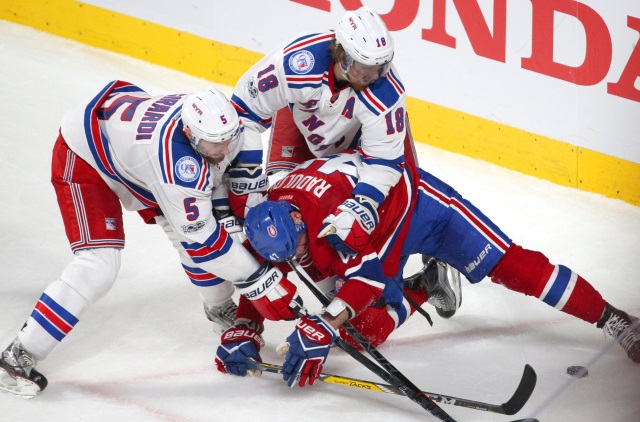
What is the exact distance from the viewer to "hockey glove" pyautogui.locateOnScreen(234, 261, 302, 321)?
13.4 ft

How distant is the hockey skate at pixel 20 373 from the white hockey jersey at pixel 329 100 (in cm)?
120

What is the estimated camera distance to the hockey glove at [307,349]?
4.04 meters

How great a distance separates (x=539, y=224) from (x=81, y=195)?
247 centimetres

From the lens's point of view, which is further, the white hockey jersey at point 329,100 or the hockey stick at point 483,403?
the white hockey jersey at point 329,100

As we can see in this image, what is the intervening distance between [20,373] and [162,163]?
94 cm

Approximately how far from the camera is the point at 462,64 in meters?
6.06

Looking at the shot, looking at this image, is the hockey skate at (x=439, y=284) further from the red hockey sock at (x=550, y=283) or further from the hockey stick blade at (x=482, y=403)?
the hockey stick blade at (x=482, y=403)

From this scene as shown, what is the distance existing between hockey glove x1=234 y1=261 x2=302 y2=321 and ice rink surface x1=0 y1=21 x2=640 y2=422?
33 centimetres

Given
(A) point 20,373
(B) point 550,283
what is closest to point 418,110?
(B) point 550,283

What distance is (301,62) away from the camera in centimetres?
429

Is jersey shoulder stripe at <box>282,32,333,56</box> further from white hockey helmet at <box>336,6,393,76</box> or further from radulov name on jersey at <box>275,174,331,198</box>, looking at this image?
radulov name on jersey at <box>275,174,331,198</box>

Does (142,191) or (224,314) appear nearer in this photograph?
(142,191)

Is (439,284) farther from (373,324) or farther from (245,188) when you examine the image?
(245,188)

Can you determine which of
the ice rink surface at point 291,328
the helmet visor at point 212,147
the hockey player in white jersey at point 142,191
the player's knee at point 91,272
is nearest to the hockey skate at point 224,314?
the ice rink surface at point 291,328
